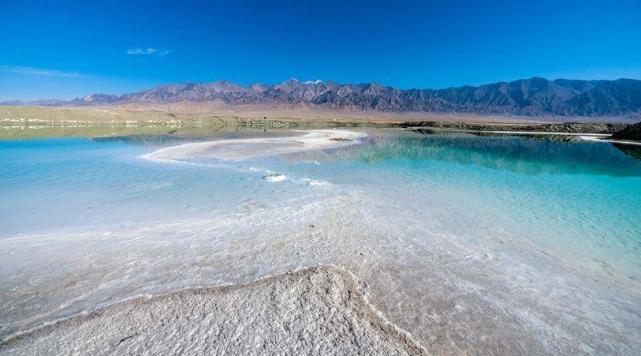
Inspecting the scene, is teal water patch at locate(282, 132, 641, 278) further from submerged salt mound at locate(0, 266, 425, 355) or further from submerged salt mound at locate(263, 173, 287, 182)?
submerged salt mound at locate(0, 266, 425, 355)

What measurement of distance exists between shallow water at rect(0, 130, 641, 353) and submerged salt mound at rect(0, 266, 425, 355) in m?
0.39

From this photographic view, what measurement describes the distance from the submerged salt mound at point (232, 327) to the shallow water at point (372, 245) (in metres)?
0.39

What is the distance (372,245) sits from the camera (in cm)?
692

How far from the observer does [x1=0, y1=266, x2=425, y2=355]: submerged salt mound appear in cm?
377

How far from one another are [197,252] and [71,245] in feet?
8.09

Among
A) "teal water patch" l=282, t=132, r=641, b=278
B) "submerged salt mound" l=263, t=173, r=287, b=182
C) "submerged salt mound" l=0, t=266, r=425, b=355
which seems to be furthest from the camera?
"submerged salt mound" l=263, t=173, r=287, b=182

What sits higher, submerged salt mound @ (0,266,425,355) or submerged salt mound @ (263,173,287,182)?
submerged salt mound @ (263,173,287,182)

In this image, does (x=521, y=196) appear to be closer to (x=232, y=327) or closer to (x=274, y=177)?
(x=274, y=177)

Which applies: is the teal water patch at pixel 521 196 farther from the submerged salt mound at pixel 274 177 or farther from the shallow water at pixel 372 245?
the submerged salt mound at pixel 274 177

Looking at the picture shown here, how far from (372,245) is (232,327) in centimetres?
353

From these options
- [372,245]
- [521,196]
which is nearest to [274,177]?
[372,245]

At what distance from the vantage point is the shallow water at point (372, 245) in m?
4.59

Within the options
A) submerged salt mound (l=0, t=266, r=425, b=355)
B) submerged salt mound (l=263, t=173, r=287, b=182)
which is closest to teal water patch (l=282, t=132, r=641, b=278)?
submerged salt mound (l=263, t=173, r=287, b=182)

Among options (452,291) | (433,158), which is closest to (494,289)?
(452,291)
